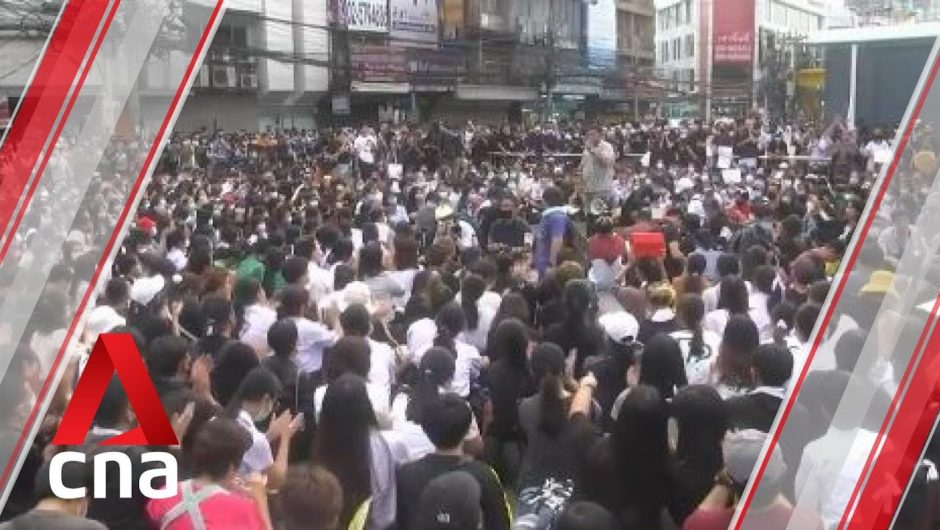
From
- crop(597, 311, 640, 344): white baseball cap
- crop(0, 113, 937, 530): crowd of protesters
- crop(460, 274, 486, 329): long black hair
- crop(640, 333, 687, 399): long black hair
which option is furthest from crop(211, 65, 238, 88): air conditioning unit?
crop(640, 333, 687, 399): long black hair

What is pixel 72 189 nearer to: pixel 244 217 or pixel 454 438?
pixel 454 438

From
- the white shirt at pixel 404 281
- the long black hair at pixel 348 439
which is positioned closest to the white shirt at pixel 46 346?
the long black hair at pixel 348 439

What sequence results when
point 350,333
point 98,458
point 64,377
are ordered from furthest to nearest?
1. point 350,333
2. point 64,377
3. point 98,458

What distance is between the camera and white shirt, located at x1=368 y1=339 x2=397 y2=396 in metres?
3.86

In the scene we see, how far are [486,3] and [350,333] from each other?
54.6ft

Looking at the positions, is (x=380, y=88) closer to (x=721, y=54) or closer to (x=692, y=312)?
(x=721, y=54)

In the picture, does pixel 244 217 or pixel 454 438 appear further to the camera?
pixel 244 217

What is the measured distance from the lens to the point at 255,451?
3238 mm

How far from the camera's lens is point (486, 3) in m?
20.0

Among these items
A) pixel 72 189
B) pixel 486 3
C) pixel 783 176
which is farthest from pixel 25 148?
pixel 486 3

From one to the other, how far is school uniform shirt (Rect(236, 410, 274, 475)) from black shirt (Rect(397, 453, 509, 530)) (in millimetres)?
385

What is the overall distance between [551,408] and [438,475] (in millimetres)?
556

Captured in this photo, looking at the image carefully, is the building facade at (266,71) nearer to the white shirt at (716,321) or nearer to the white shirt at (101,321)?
the white shirt at (101,321)

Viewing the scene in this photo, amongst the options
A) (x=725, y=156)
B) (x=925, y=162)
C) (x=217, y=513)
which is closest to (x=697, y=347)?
(x=925, y=162)
